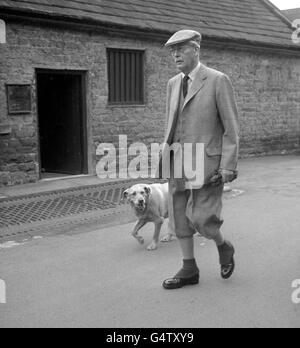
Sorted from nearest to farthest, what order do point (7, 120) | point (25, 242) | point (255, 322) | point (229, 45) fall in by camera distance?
1. point (255, 322)
2. point (25, 242)
3. point (7, 120)
4. point (229, 45)

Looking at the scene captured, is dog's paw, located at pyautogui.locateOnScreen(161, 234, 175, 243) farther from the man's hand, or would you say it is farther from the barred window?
the barred window

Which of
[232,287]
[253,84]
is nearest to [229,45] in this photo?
[253,84]

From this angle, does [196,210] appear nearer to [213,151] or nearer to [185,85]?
[213,151]

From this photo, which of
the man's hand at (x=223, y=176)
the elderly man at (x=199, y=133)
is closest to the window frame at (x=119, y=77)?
the elderly man at (x=199, y=133)

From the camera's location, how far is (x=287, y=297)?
13.8ft

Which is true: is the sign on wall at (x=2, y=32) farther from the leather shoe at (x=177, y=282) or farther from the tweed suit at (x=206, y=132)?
the leather shoe at (x=177, y=282)

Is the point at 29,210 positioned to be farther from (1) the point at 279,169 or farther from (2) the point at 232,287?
(1) the point at 279,169

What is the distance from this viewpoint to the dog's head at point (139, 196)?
5.74 metres

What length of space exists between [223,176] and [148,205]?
5.92 ft

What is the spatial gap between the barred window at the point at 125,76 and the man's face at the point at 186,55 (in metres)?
7.40

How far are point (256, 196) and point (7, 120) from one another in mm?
4993

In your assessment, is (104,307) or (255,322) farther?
(104,307)

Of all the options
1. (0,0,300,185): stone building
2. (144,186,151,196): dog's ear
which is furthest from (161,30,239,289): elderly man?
(0,0,300,185): stone building

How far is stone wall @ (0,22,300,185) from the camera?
995 cm
